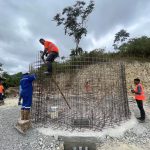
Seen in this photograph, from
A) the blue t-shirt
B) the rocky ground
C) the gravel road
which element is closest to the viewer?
the gravel road

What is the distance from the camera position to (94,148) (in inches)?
316

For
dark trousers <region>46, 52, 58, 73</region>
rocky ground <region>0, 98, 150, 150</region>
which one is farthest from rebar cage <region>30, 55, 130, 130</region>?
rocky ground <region>0, 98, 150, 150</region>

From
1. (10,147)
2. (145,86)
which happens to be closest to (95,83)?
(10,147)

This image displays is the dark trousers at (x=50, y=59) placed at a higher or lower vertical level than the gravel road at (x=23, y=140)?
higher

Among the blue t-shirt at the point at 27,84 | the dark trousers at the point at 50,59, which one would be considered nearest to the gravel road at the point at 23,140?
the blue t-shirt at the point at 27,84

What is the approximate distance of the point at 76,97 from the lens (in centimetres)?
1028

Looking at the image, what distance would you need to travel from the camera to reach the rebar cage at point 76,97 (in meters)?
9.78

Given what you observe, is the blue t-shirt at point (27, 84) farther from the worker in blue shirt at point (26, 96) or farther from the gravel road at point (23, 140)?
the gravel road at point (23, 140)

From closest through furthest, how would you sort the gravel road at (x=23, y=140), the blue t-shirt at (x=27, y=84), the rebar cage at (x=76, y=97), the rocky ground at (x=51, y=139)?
the gravel road at (x=23, y=140)
the rocky ground at (x=51, y=139)
the blue t-shirt at (x=27, y=84)
the rebar cage at (x=76, y=97)

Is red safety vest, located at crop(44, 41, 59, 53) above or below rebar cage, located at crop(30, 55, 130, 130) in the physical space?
above

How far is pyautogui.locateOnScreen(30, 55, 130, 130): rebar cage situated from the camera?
978 centimetres

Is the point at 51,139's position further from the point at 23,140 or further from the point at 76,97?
the point at 76,97

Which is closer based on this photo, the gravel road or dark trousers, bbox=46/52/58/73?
the gravel road

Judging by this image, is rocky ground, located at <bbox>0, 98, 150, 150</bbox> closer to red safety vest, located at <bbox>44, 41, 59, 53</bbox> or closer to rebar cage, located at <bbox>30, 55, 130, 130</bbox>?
rebar cage, located at <bbox>30, 55, 130, 130</bbox>
